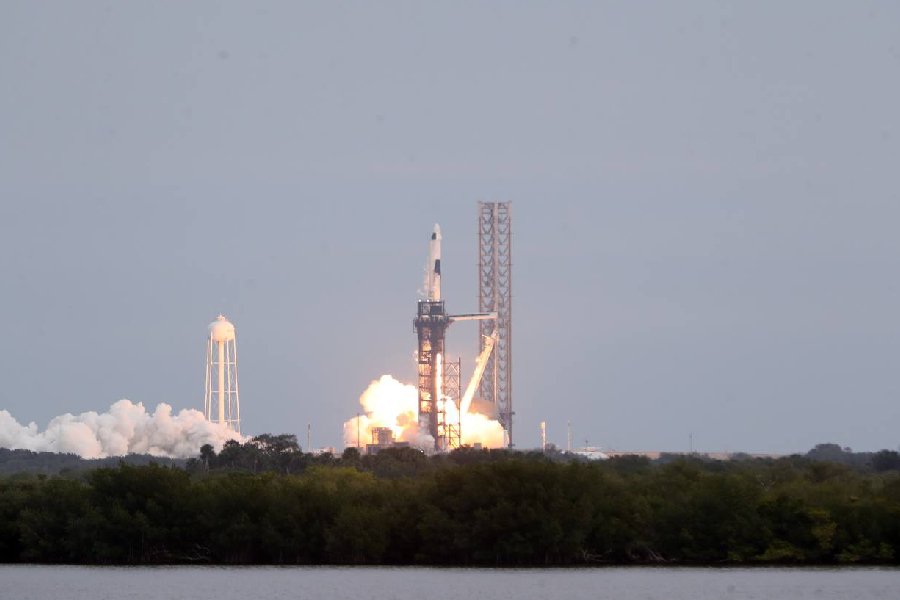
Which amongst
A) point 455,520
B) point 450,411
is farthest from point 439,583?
point 450,411

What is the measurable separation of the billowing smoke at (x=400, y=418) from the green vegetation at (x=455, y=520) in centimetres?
5082

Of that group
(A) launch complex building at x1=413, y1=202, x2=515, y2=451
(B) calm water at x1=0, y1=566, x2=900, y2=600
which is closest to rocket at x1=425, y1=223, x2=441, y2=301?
(A) launch complex building at x1=413, y1=202, x2=515, y2=451

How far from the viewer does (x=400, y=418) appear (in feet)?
446

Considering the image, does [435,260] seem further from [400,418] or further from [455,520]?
[455,520]

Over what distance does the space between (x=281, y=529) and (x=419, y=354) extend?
49595 mm

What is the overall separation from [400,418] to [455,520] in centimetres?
5812

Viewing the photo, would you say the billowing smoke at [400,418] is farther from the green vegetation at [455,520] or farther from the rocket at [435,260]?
the green vegetation at [455,520]

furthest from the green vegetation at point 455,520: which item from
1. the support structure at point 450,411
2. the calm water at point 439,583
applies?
the support structure at point 450,411

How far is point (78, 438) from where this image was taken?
150 m

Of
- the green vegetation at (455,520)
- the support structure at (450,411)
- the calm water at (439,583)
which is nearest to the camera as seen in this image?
the calm water at (439,583)

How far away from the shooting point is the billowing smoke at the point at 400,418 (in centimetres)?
13512

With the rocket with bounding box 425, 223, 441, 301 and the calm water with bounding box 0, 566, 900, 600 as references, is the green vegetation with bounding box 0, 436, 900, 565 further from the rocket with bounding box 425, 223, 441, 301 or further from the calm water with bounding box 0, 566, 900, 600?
the rocket with bounding box 425, 223, 441, 301

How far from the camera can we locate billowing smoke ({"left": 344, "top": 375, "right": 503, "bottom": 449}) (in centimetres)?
13512

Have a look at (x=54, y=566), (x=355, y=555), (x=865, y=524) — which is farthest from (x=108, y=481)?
(x=865, y=524)
